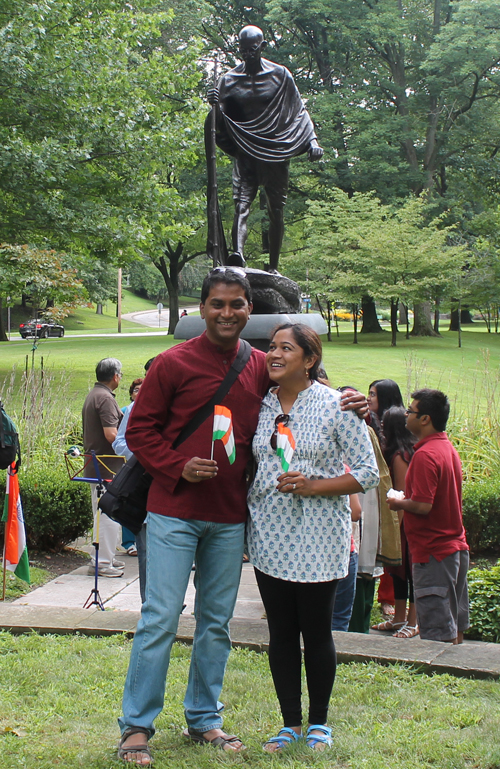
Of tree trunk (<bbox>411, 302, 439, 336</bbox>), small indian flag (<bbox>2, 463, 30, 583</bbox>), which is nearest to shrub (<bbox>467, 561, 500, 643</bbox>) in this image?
small indian flag (<bbox>2, 463, 30, 583</bbox>)

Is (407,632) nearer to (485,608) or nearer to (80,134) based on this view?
(485,608)

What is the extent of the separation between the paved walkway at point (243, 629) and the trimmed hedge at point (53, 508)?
1.09 meters

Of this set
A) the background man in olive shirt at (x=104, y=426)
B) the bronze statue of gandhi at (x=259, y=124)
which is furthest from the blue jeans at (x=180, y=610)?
the bronze statue of gandhi at (x=259, y=124)

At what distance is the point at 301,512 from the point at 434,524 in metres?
1.62

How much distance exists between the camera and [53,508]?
6883 millimetres

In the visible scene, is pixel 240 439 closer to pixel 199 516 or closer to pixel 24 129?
pixel 199 516

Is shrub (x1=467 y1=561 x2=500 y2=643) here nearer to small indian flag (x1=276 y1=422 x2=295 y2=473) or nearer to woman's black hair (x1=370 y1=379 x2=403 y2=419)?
woman's black hair (x1=370 y1=379 x2=403 y2=419)

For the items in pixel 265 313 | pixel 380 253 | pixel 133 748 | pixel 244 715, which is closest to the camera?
pixel 133 748

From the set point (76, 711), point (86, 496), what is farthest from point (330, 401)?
point (86, 496)

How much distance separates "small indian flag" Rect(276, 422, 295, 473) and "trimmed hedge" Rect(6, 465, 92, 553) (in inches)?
179

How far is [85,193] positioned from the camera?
15602mm

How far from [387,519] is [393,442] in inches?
19.3

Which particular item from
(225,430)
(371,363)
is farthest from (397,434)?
(371,363)

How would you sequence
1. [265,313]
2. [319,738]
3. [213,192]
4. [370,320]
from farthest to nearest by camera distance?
1. [370,320]
2. [265,313]
3. [213,192]
4. [319,738]
